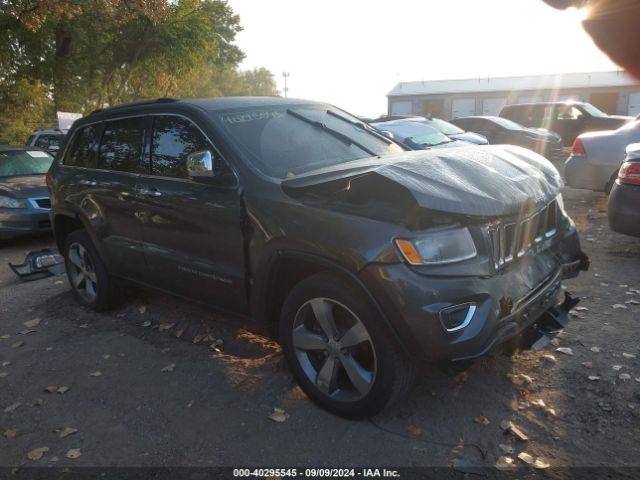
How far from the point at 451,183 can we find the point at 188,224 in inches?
70.3

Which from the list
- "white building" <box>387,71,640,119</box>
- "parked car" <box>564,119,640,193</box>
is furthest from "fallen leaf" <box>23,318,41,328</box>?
"white building" <box>387,71,640,119</box>

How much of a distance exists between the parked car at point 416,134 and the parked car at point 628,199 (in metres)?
4.58

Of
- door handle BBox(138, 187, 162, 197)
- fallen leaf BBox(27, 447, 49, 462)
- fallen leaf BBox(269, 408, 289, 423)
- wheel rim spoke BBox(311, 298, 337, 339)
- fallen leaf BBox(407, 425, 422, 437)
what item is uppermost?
door handle BBox(138, 187, 162, 197)

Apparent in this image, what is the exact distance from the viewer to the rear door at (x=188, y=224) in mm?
3340

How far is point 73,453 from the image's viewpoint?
2828 millimetres

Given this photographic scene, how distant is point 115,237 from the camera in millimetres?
4344

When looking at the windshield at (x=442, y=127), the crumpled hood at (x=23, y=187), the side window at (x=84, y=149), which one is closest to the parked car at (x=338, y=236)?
the side window at (x=84, y=149)

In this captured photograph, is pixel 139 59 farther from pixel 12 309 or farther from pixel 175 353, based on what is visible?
pixel 175 353

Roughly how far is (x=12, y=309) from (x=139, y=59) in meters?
20.8

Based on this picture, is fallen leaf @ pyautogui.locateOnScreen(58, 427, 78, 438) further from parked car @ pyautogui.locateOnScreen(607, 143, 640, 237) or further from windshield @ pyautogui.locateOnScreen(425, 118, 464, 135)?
windshield @ pyautogui.locateOnScreen(425, 118, 464, 135)

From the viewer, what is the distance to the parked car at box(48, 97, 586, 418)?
258cm

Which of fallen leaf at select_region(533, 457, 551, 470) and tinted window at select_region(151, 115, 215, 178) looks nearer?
fallen leaf at select_region(533, 457, 551, 470)

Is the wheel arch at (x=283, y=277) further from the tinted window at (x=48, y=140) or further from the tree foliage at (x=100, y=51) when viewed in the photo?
the tree foliage at (x=100, y=51)

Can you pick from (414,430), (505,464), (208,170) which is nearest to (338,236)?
(208,170)
